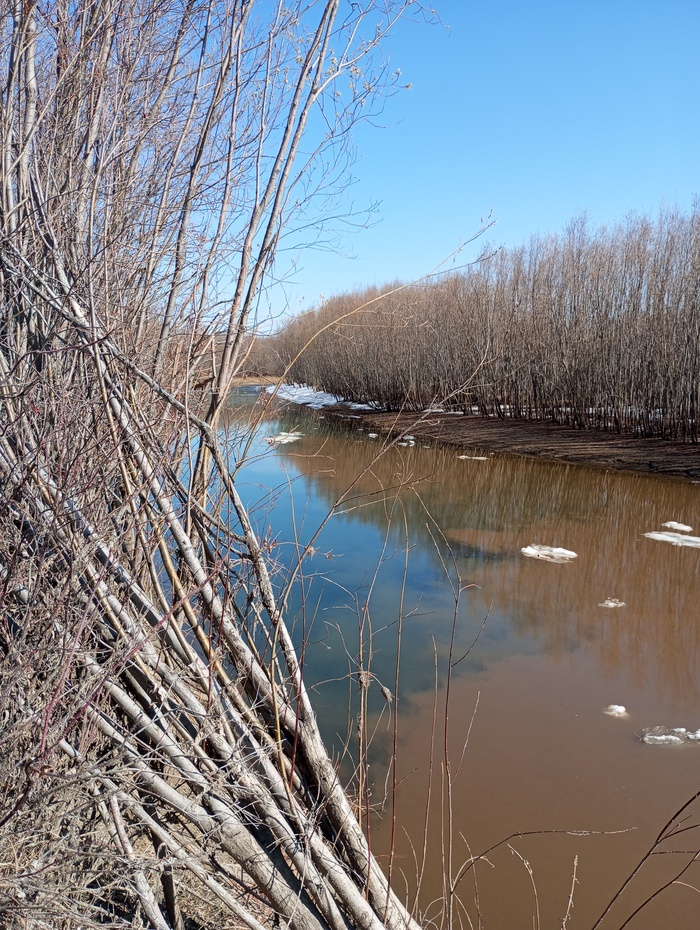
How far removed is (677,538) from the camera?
920cm

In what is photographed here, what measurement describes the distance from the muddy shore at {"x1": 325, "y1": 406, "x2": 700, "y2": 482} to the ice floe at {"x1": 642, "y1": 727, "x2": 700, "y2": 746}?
7.15 meters

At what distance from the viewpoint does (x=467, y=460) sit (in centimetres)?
1648

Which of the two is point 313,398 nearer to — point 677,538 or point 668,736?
point 677,538

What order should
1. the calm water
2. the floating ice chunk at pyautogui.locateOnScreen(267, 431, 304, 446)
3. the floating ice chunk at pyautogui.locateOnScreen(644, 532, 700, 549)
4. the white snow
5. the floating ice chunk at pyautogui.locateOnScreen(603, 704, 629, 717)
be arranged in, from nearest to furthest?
1. the floating ice chunk at pyautogui.locateOnScreen(267, 431, 304, 446)
2. the calm water
3. the floating ice chunk at pyautogui.locateOnScreen(603, 704, 629, 717)
4. the floating ice chunk at pyautogui.locateOnScreen(644, 532, 700, 549)
5. the white snow

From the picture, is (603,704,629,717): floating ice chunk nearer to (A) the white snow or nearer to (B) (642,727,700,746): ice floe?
(B) (642,727,700,746): ice floe

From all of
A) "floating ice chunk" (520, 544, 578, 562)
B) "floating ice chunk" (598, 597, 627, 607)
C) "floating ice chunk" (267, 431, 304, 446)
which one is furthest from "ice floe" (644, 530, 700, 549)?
"floating ice chunk" (267, 431, 304, 446)

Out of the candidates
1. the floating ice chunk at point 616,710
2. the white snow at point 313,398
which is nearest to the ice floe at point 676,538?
the floating ice chunk at point 616,710

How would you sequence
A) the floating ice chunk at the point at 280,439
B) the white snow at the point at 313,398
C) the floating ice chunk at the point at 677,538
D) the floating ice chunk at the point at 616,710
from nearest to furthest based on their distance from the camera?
1. the floating ice chunk at the point at 280,439
2. the floating ice chunk at the point at 616,710
3. the floating ice chunk at the point at 677,538
4. the white snow at the point at 313,398

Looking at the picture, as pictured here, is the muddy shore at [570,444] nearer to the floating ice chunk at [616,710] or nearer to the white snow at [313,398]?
the floating ice chunk at [616,710]

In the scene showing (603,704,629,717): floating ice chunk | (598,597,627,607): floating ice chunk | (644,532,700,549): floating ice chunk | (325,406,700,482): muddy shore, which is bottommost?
(603,704,629,717): floating ice chunk

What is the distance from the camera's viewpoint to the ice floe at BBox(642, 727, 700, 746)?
4457 mm

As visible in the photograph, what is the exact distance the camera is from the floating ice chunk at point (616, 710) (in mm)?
4820

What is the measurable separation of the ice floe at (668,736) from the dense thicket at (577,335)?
31.2 ft

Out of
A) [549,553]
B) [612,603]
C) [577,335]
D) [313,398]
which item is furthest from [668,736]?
[313,398]
